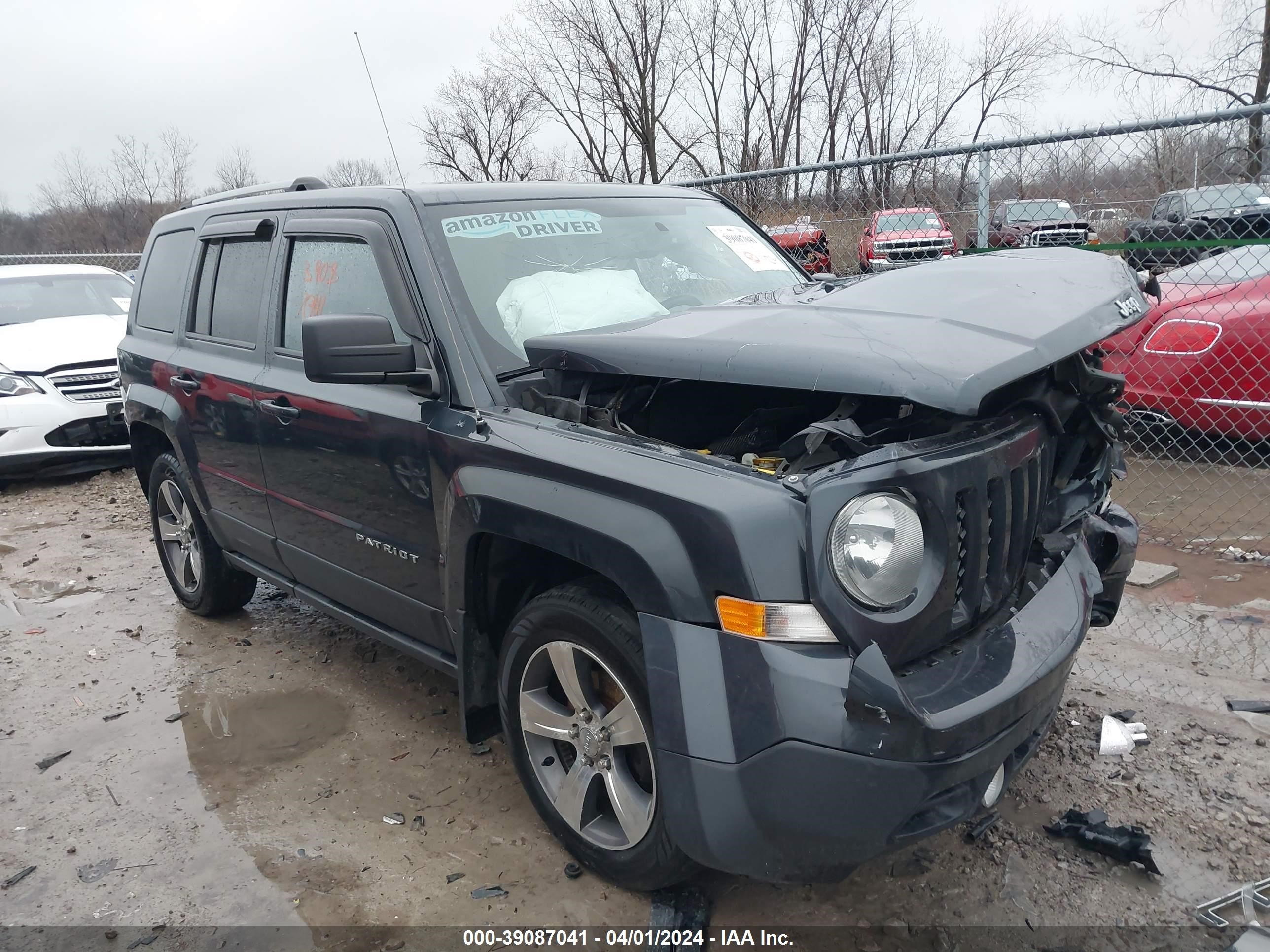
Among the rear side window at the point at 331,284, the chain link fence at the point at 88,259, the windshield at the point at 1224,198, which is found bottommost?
the rear side window at the point at 331,284

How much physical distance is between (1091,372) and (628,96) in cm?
3537

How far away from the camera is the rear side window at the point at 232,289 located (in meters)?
3.66

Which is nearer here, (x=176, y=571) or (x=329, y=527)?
(x=329, y=527)

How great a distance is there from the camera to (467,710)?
2768mm

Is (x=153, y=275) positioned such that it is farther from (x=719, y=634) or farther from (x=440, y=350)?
(x=719, y=634)

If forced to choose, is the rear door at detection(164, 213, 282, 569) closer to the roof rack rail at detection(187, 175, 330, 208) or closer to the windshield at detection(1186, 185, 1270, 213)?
the roof rack rail at detection(187, 175, 330, 208)

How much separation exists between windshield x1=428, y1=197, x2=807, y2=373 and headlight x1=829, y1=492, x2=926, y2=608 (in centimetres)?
122

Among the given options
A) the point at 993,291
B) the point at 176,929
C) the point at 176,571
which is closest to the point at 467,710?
the point at 176,929

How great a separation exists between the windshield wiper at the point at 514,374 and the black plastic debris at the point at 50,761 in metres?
2.38

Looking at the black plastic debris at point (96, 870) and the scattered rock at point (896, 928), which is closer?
the scattered rock at point (896, 928)

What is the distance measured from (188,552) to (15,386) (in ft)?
12.8

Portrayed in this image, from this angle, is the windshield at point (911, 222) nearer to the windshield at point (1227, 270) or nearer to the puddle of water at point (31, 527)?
the windshield at point (1227, 270)

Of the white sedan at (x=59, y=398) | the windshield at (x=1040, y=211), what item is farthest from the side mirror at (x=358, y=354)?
the white sedan at (x=59, y=398)

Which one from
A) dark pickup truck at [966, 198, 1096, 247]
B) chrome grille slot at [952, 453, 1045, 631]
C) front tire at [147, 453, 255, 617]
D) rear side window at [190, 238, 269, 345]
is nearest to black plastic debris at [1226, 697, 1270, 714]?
chrome grille slot at [952, 453, 1045, 631]
